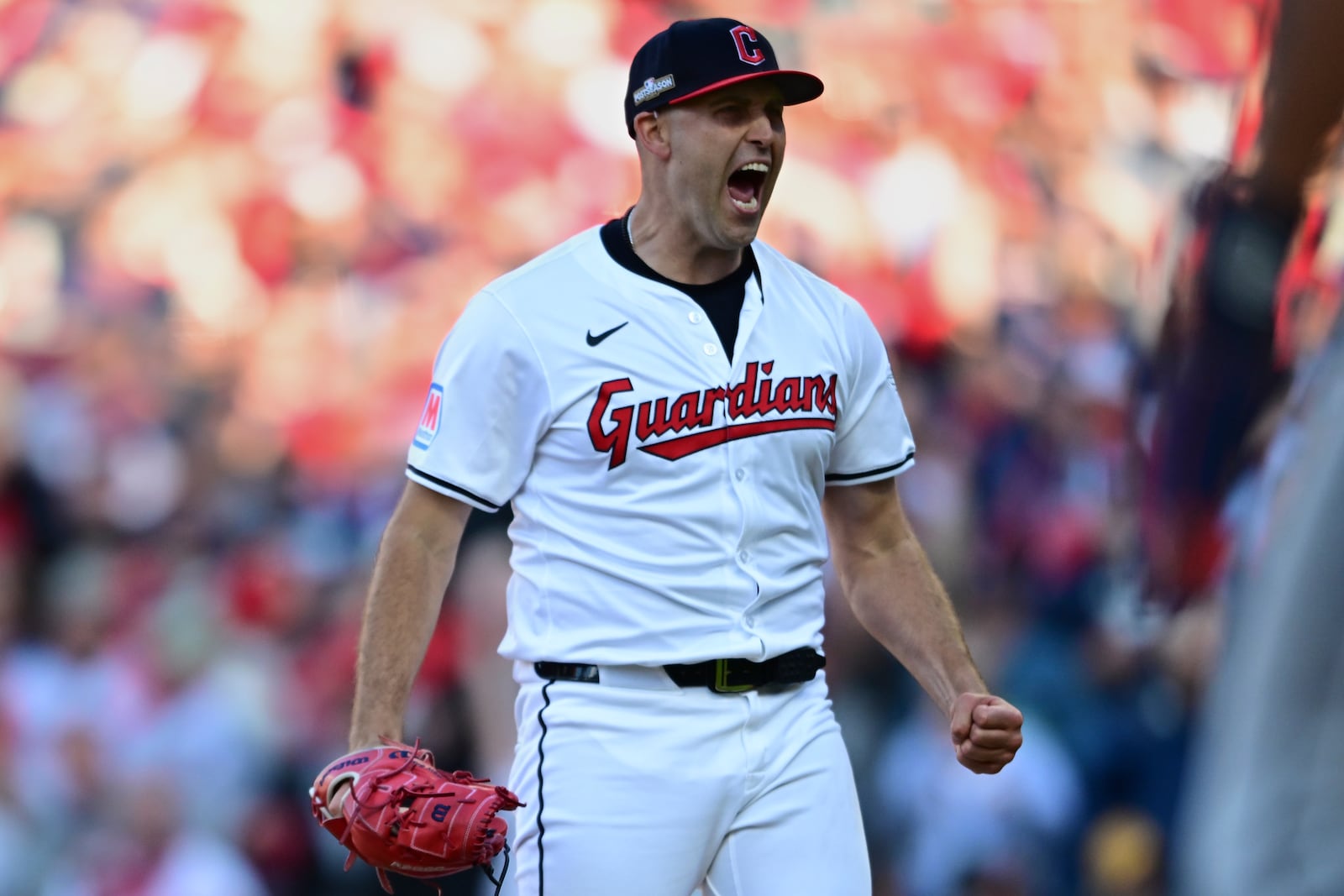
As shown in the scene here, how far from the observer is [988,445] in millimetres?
5914

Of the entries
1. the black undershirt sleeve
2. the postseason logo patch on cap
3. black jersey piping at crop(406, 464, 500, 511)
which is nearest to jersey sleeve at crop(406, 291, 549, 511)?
black jersey piping at crop(406, 464, 500, 511)

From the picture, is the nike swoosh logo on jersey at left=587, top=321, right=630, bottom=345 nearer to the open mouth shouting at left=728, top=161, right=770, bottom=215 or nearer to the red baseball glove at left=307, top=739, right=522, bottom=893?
the open mouth shouting at left=728, top=161, right=770, bottom=215

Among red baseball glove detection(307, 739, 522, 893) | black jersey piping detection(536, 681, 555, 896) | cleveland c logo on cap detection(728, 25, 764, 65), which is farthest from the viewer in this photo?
cleveland c logo on cap detection(728, 25, 764, 65)

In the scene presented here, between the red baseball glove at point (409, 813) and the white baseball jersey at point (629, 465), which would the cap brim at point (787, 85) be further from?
the red baseball glove at point (409, 813)

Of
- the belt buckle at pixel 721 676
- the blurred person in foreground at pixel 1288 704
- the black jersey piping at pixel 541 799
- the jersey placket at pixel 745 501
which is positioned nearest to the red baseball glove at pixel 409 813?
the black jersey piping at pixel 541 799

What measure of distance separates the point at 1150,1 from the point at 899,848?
12.0 ft

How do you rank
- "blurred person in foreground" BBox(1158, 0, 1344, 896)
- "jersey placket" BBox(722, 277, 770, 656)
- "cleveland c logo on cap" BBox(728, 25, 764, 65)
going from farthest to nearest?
"cleveland c logo on cap" BBox(728, 25, 764, 65) < "jersey placket" BBox(722, 277, 770, 656) < "blurred person in foreground" BBox(1158, 0, 1344, 896)

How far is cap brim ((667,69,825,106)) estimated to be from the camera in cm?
295

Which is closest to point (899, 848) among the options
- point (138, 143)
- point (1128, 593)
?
point (1128, 593)

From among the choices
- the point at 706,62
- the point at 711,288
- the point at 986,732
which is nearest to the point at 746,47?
the point at 706,62

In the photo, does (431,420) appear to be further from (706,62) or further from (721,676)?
(706,62)

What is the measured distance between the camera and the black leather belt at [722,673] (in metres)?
2.81

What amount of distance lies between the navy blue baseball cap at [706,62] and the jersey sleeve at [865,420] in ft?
1.54

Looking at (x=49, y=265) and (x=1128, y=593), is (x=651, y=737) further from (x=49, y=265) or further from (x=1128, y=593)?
(x=49, y=265)
